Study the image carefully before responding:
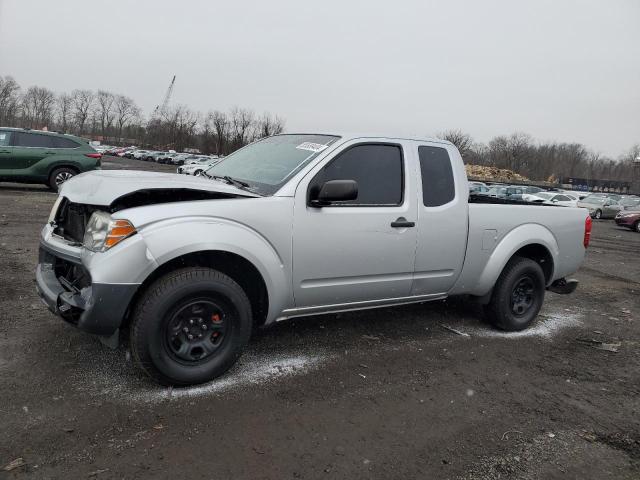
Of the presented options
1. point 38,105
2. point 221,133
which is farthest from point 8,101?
point 221,133

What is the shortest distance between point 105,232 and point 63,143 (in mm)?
12176

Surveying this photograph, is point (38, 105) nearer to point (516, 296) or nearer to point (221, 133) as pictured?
point (221, 133)

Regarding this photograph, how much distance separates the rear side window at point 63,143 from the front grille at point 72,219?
36.4ft

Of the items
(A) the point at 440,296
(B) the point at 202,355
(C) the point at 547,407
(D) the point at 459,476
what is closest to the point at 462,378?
(C) the point at 547,407

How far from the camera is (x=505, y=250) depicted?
491 cm

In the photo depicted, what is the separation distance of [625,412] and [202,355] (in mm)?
3145

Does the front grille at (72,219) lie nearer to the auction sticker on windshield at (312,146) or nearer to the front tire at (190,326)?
the front tire at (190,326)

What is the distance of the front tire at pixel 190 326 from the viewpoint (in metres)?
3.14

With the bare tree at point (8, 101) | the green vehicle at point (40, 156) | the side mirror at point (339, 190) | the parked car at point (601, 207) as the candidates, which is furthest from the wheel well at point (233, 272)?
the bare tree at point (8, 101)

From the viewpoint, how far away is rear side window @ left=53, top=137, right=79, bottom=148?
1345 centimetres

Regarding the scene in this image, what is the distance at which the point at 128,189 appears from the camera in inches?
126

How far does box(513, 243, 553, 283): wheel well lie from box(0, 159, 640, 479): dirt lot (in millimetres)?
717

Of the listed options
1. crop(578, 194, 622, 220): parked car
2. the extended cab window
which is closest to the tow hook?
the extended cab window

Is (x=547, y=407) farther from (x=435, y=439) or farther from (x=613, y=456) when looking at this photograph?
(x=435, y=439)
